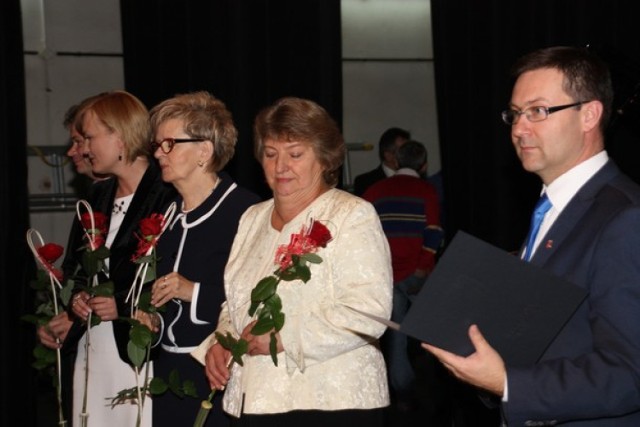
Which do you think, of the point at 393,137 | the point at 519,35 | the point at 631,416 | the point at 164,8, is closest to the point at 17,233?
the point at 164,8

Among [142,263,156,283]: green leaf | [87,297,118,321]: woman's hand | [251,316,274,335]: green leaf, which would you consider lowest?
[87,297,118,321]: woman's hand

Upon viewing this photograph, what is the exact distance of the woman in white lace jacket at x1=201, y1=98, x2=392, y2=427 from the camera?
2.67 m

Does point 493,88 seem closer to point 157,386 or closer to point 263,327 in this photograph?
point 157,386

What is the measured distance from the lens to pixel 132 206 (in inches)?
143

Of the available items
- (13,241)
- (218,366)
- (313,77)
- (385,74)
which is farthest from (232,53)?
(218,366)

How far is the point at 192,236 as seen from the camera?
332cm

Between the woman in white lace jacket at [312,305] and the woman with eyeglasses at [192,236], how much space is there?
343 mm

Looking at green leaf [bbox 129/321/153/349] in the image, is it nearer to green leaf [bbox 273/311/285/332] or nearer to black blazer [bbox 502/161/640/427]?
green leaf [bbox 273/311/285/332]

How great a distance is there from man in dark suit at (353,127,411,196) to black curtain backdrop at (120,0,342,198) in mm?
810

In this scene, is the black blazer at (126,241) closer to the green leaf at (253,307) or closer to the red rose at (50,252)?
the red rose at (50,252)

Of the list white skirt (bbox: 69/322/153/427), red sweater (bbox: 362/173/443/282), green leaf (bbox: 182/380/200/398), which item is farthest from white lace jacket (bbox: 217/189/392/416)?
red sweater (bbox: 362/173/443/282)

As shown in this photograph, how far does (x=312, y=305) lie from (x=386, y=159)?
12.4ft

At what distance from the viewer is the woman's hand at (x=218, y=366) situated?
2.78 m

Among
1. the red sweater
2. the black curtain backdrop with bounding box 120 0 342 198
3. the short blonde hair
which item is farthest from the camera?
the red sweater
